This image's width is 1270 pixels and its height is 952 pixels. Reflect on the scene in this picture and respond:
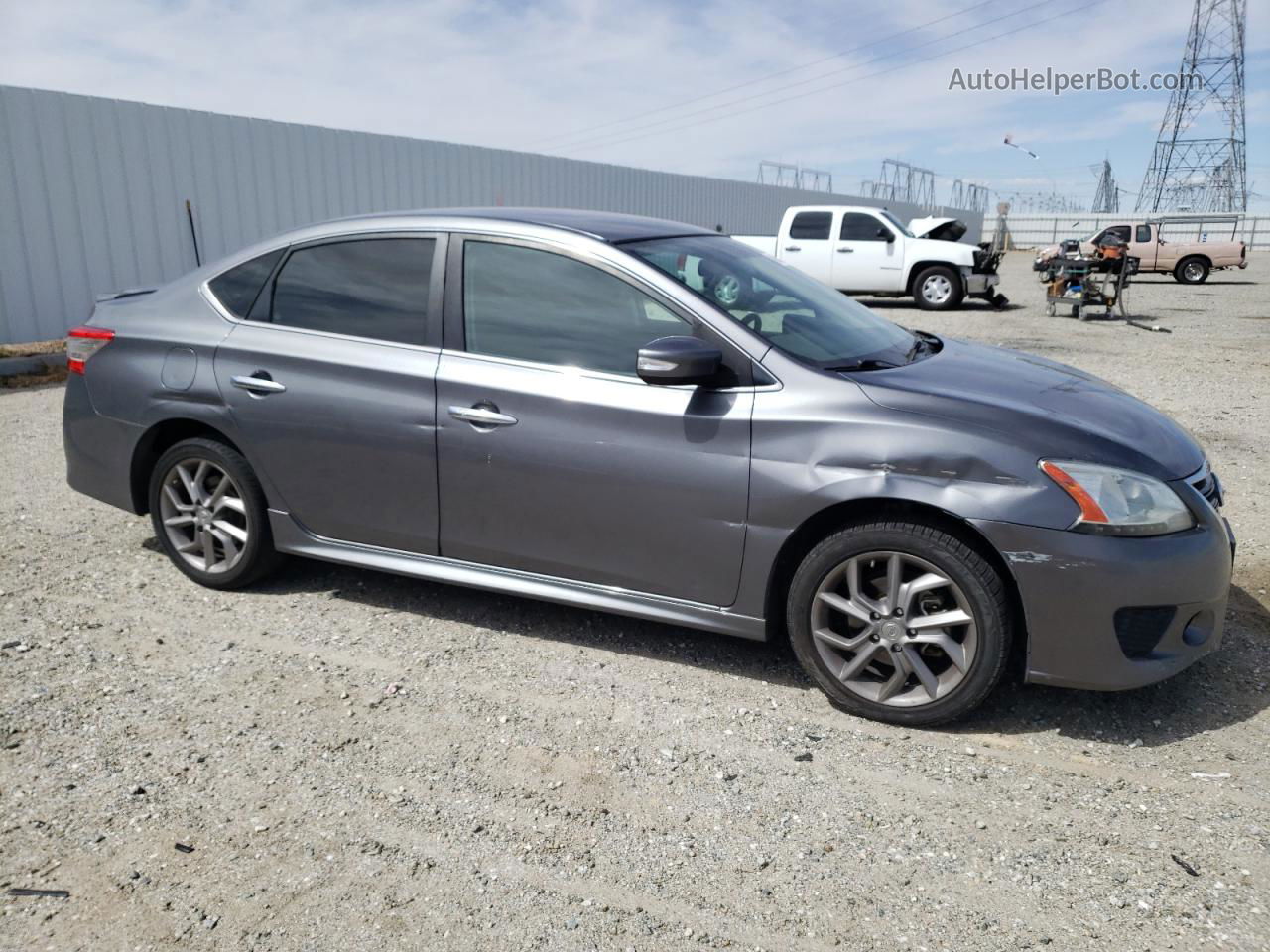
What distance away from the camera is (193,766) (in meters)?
3.08

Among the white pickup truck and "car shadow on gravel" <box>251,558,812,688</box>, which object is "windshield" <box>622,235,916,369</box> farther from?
the white pickup truck

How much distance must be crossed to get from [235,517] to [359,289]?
1229 millimetres

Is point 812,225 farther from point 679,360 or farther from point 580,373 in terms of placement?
point 679,360

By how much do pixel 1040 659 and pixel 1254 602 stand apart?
1.85m

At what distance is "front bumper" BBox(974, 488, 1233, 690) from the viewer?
9.84 feet

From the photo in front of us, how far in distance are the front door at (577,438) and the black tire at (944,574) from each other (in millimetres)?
280

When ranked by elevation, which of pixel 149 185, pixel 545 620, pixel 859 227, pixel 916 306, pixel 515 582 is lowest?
pixel 545 620

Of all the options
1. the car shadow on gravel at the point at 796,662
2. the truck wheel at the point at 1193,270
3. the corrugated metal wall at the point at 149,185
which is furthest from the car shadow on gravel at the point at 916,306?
the car shadow on gravel at the point at 796,662

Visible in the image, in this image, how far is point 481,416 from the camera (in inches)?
147

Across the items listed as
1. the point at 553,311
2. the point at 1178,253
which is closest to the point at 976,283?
the point at 1178,253

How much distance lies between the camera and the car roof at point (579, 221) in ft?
12.7

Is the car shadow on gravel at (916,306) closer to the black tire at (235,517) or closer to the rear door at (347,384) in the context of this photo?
the rear door at (347,384)

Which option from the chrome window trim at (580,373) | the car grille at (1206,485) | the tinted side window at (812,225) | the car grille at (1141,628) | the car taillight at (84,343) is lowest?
the car grille at (1141,628)

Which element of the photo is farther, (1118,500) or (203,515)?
(203,515)
